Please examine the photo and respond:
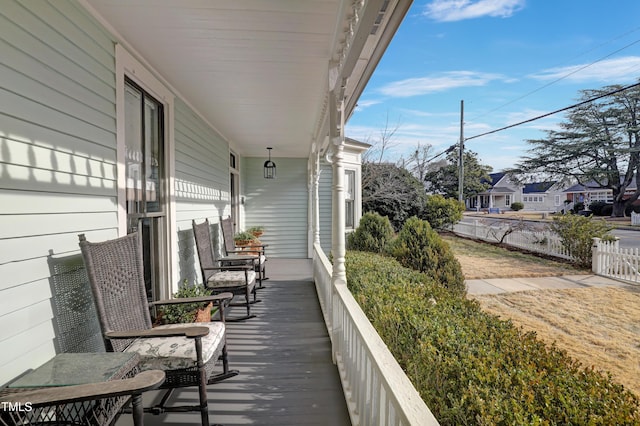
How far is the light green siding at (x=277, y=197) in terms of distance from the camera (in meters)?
8.41

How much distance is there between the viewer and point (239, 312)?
4172 millimetres

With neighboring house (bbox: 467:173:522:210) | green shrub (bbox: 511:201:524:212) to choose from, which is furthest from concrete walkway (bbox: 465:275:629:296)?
neighboring house (bbox: 467:173:522:210)

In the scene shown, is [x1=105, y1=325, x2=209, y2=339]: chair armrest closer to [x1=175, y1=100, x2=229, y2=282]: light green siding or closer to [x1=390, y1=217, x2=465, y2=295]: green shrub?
[x1=175, y1=100, x2=229, y2=282]: light green siding

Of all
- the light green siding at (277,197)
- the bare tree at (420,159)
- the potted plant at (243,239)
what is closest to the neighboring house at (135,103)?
the potted plant at (243,239)

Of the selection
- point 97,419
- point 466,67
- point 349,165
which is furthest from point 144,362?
point 466,67

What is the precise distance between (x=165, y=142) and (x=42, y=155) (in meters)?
1.72

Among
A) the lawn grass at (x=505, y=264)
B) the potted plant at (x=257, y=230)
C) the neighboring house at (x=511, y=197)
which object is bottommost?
the lawn grass at (x=505, y=264)

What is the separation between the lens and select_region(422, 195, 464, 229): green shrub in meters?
14.6

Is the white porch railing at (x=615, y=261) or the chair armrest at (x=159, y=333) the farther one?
the white porch railing at (x=615, y=261)

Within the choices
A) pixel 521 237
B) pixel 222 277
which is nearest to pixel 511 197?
pixel 521 237

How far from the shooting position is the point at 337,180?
2959mm

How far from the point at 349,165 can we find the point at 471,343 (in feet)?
24.9

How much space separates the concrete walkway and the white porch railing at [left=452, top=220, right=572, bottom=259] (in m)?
2.30

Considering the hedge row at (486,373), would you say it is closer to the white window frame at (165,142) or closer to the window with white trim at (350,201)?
the white window frame at (165,142)
